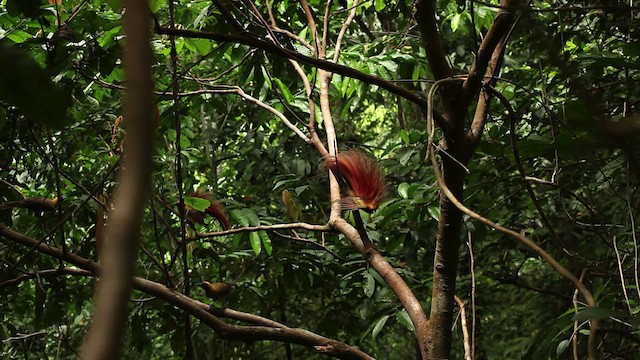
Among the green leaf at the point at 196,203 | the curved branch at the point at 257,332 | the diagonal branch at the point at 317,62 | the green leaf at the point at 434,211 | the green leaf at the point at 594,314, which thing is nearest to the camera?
the green leaf at the point at 594,314

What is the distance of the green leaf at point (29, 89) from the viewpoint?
35cm

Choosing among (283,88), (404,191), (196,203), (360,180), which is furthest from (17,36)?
(404,191)

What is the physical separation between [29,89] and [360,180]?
97 cm

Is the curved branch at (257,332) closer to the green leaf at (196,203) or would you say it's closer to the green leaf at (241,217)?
the green leaf at (196,203)

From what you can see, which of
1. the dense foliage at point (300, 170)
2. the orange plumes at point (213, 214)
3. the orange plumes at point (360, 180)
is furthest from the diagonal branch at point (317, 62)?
the orange plumes at point (213, 214)

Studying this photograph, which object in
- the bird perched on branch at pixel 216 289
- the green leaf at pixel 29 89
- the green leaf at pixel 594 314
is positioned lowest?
the green leaf at pixel 594 314

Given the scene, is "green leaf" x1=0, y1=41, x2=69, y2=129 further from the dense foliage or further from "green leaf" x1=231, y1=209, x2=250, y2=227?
"green leaf" x1=231, y1=209, x2=250, y2=227

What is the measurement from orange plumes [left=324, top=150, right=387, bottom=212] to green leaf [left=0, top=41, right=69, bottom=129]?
891 millimetres

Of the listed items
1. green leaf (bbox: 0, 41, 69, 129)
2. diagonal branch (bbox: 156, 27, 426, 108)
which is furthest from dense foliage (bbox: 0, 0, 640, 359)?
diagonal branch (bbox: 156, 27, 426, 108)

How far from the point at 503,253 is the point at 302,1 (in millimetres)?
1141

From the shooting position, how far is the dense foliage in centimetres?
107

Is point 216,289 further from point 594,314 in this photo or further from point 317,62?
point 594,314

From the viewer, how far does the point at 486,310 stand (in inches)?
128

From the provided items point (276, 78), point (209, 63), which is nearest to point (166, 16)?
point (276, 78)
